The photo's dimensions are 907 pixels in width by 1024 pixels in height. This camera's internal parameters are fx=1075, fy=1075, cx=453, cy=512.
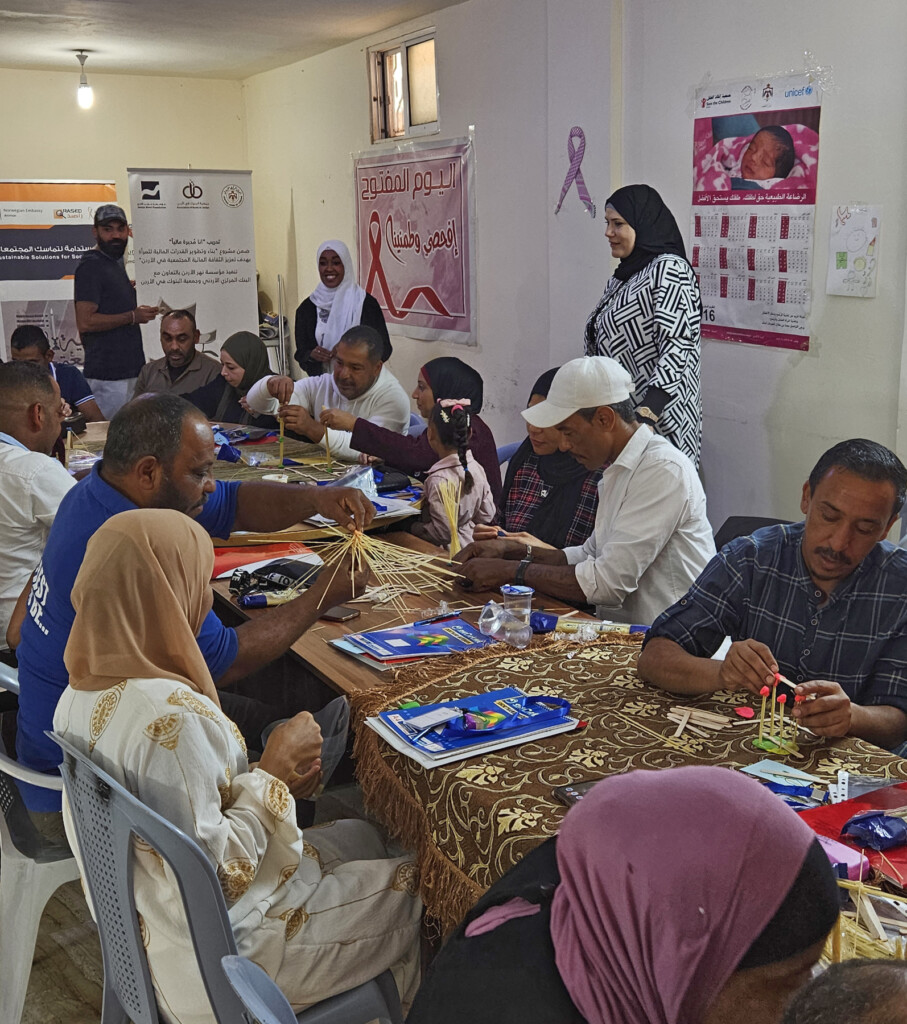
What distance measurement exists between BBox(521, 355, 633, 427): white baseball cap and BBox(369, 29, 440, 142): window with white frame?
472 cm

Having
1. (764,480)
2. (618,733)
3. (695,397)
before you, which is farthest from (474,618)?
(764,480)

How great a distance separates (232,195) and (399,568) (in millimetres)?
6040

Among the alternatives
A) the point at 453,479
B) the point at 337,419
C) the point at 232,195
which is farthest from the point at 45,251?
the point at 453,479

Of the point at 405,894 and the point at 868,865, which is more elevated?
the point at 868,865

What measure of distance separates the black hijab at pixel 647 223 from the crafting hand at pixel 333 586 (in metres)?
2.45

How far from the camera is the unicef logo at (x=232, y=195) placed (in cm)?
826

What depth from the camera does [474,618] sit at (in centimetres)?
275

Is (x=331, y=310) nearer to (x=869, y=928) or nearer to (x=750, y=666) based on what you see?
(x=750, y=666)

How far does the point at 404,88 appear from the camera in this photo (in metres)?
7.51

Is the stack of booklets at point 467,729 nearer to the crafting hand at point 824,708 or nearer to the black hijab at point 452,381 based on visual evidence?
the crafting hand at point 824,708

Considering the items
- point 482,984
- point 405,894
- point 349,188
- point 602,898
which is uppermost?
point 349,188

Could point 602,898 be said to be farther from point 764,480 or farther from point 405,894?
point 764,480

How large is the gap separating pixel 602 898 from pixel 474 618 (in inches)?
65.9

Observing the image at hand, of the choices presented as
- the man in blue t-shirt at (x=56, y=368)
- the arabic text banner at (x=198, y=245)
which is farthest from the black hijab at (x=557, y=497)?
the arabic text banner at (x=198, y=245)
